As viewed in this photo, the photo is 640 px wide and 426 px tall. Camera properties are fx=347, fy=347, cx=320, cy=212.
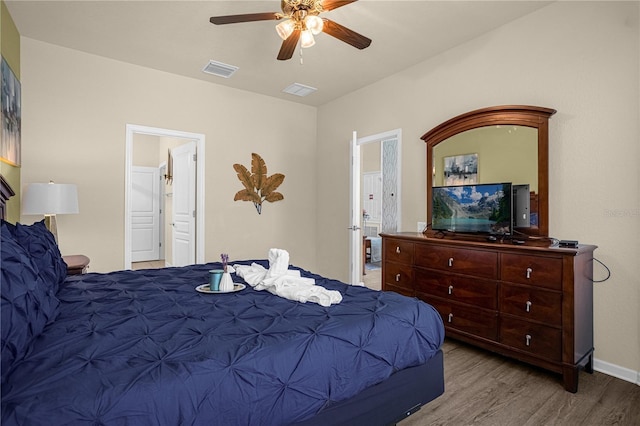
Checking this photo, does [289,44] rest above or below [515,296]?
above

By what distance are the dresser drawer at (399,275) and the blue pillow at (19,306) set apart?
2719 millimetres

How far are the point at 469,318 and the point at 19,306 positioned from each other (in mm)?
2859

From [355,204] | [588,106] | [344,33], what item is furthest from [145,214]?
[588,106]

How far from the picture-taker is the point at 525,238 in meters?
2.87

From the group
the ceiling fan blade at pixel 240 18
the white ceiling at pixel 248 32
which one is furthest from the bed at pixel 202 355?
the white ceiling at pixel 248 32

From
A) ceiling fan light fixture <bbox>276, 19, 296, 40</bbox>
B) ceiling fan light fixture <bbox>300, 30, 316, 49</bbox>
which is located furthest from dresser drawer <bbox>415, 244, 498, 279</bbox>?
ceiling fan light fixture <bbox>276, 19, 296, 40</bbox>

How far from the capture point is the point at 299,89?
4.86m

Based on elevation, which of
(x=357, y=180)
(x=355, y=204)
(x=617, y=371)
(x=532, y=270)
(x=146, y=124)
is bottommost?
(x=617, y=371)

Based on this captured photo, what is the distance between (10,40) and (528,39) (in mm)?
4515

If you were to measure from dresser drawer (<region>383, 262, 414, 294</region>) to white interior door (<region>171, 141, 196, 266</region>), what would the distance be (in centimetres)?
260

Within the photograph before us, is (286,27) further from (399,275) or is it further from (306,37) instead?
(399,275)

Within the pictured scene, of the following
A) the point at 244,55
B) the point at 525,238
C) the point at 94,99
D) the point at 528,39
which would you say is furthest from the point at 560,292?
the point at 94,99

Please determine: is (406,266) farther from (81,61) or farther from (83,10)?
(81,61)

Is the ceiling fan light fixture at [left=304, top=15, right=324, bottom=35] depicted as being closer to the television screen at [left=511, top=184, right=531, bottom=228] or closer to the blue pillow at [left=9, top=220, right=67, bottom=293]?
the television screen at [left=511, top=184, right=531, bottom=228]
